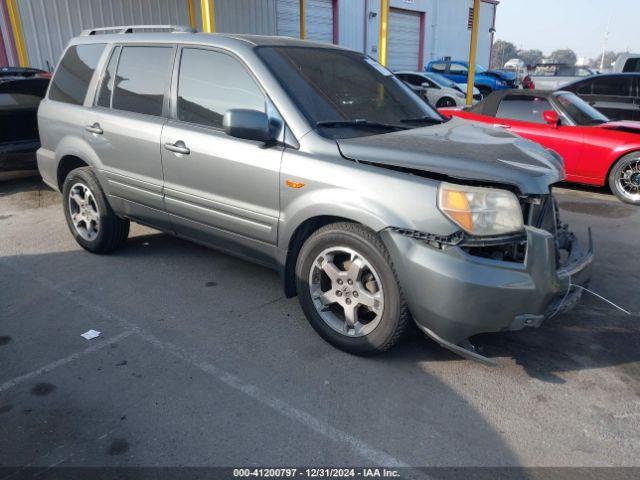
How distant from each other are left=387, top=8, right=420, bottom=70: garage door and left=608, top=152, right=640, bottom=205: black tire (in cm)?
1818

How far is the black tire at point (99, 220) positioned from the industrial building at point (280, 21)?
472 cm

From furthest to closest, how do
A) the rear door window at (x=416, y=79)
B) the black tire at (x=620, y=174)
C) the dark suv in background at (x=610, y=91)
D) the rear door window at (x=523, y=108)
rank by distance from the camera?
the rear door window at (x=416, y=79) < the dark suv in background at (x=610, y=91) < the rear door window at (x=523, y=108) < the black tire at (x=620, y=174)

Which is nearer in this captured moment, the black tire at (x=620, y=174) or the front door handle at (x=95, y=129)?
the front door handle at (x=95, y=129)

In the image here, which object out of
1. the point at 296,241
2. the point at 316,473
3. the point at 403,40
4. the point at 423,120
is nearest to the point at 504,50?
the point at 403,40

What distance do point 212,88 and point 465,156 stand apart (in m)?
1.81

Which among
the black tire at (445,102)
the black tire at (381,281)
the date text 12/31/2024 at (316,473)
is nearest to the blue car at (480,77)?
the black tire at (445,102)

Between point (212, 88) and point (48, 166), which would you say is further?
point (48, 166)

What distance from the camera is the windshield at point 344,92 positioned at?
11.2 ft

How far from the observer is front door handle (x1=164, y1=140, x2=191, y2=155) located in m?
3.76

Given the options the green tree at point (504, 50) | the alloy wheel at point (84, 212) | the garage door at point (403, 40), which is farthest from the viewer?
the green tree at point (504, 50)

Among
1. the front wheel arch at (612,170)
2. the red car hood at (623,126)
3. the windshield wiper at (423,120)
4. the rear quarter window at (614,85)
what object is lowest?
the front wheel arch at (612,170)

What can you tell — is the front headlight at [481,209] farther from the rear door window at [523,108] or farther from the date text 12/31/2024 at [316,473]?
the rear door window at [523,108]

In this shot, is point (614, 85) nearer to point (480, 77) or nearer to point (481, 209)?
point (481, 209)

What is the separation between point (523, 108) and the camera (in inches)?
302
